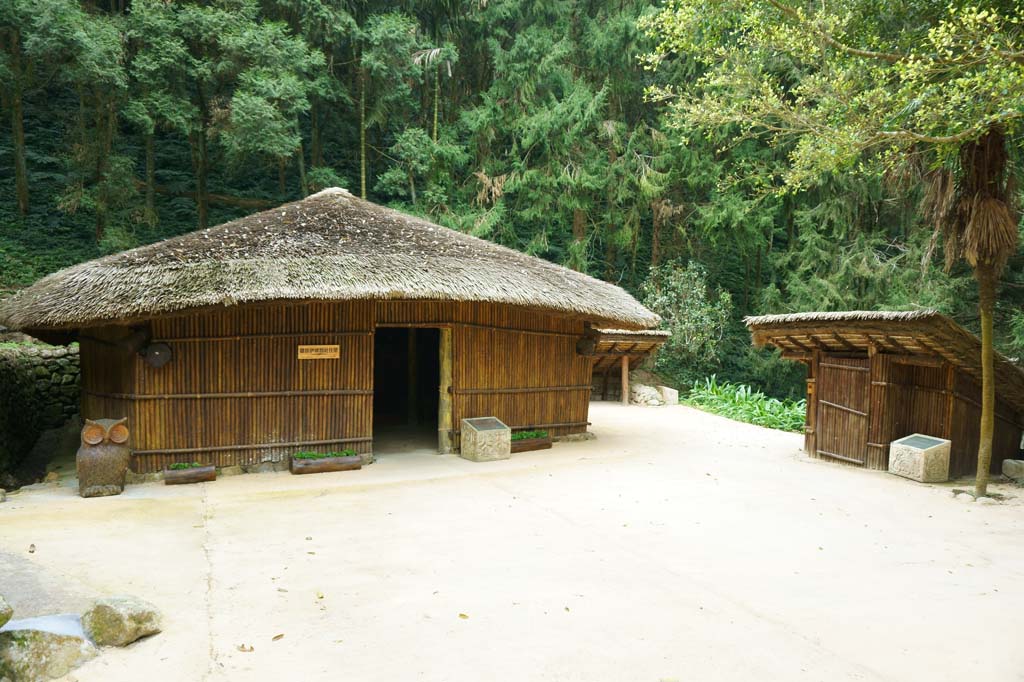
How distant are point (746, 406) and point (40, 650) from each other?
50.1ft

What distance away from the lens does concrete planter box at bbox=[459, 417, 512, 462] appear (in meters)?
8.85

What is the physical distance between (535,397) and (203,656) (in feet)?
23.0

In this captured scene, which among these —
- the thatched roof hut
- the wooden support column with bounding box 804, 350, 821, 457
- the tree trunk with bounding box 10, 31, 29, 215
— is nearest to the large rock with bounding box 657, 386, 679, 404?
the wooden support column with bounding box 804, 350, 821, 457

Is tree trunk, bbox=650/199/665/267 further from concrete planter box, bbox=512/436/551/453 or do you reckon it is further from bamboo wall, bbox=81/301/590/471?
bamboo wall, bbox=81/301/590/471

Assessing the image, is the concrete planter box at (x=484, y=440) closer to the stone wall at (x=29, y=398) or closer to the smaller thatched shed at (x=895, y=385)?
the smaller thatched shed at (x=895, y=385)

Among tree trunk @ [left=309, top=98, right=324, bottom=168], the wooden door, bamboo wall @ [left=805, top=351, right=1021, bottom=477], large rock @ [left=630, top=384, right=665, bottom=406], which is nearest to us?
bamboo wall @ [left=805, top=351, right=1021, bottom=477]

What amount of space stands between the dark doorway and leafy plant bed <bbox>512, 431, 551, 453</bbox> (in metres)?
1.37

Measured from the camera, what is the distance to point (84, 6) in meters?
14.6

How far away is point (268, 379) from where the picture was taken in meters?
7.89

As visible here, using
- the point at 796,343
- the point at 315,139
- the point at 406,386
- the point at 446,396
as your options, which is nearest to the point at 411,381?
the point at 406,386

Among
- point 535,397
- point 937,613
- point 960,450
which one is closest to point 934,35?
point 937,613

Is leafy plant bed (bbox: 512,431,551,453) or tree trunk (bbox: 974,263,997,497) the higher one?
tree trunk (bbox: 974,263,997,497)

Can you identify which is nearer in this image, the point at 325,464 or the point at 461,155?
the point at 325,464

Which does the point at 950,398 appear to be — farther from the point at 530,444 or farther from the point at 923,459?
the point at 530,444
